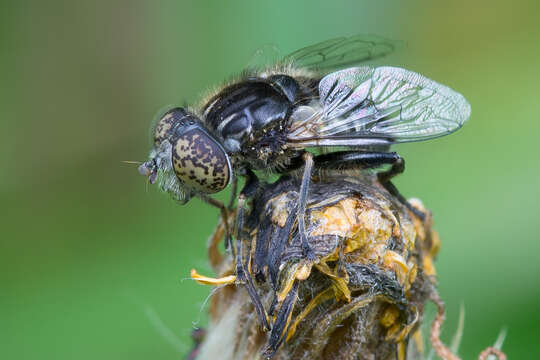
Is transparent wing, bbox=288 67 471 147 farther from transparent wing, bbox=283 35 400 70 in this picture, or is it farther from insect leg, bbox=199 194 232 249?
transparent wing, bbox=283 35 400 70

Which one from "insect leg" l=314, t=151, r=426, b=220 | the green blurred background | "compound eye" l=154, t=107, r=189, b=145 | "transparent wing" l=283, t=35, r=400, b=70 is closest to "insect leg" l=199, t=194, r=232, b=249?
"compound eye" l=154, t=107, r=189, b=145

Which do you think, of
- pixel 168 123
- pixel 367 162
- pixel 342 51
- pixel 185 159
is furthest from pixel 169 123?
pixel 342 51

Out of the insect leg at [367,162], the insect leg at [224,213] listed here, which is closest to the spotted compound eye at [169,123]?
the insect leg at [224,213]

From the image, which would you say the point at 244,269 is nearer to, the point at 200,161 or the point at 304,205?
the point at 304,205

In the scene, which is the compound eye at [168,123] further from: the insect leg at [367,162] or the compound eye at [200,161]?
the insect leg at [367,162]

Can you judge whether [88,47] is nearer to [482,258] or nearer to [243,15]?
[243,15]

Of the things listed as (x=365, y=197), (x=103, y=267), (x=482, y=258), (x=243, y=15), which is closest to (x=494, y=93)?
(x=482, y=258)

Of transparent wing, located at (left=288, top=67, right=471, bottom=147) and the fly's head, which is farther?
transparent wing, located at (left=288, top=67, right=471, bottom=147)
